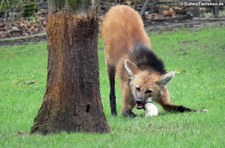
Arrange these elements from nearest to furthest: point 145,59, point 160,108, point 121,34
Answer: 1. point 145,59
2. point 121,34
3. point 160,108

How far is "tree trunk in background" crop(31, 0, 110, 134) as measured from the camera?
6.93m

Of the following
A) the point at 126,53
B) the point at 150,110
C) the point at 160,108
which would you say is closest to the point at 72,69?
the point at 150,110

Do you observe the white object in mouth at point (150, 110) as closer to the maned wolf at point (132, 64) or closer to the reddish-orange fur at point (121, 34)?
the maned wolf at point (132, 64)

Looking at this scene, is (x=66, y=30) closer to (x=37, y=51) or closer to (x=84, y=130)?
(x=84, y=130)

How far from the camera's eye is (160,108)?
34.0ft

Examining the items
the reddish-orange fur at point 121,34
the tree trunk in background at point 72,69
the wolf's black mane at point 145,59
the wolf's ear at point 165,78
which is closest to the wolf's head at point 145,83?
the wolf's ear at point 165,78

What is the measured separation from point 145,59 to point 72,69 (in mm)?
3044

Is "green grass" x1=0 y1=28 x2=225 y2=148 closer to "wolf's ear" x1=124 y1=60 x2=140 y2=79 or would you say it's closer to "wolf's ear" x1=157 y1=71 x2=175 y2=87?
"wolf's ear" x1=157 y1=71 x2=175 y2=87

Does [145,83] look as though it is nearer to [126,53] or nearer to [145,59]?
[145,59]

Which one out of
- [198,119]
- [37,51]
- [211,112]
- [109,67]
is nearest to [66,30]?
[198,119]

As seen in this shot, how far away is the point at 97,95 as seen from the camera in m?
7.11

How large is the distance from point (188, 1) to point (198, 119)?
13.0 m

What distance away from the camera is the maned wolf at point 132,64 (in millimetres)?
9438

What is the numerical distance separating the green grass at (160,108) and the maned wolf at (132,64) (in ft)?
1.10
